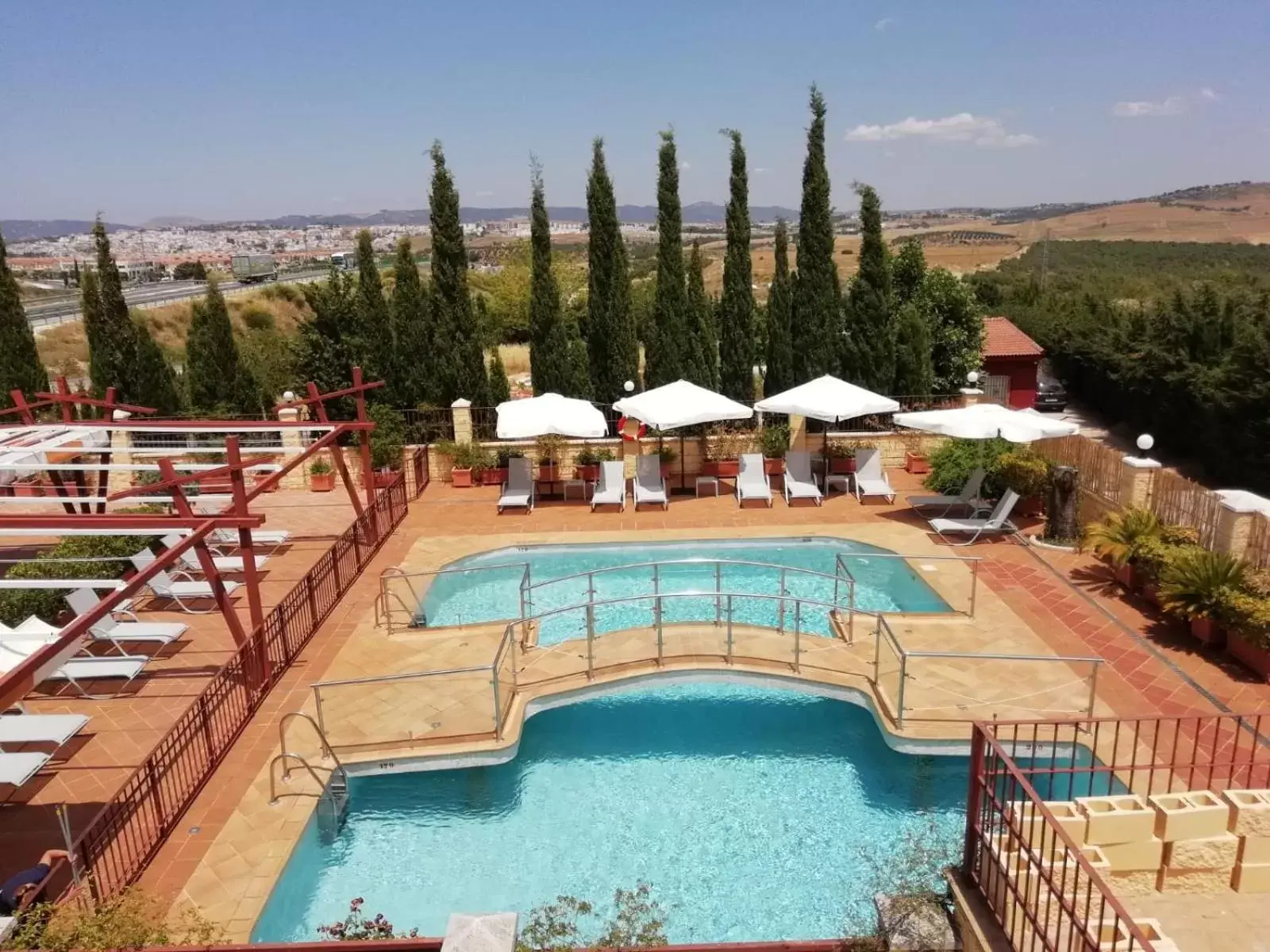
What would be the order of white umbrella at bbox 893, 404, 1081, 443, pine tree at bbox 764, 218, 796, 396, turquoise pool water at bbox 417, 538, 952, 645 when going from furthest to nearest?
1. pine tree at bbox 764, 218, 796, 396
2. white umbrella at bbox 893, 404, 1081, 443
3. turquoise pool water at bbox 417, 538, 952, 645

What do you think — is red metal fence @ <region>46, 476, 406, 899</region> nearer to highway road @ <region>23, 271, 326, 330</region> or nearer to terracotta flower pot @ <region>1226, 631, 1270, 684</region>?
terracotta flower pot @ <region>1226, 631, 1270, 684</region>

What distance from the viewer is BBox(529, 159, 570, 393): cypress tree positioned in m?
20.7

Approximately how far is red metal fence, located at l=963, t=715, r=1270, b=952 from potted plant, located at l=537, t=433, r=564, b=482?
34.5 feet

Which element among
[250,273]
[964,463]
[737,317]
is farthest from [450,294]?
[250,273]

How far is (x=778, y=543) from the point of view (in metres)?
14.0

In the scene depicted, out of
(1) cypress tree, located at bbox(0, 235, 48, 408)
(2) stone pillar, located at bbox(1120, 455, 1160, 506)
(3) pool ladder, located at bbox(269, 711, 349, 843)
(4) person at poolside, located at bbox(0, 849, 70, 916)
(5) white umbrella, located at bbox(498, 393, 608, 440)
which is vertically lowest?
(3) pool ladder, located at bbox(269, 711, 349, 843)

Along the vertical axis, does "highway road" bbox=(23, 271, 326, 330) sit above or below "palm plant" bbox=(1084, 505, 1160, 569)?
above

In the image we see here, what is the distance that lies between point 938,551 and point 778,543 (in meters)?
2.44

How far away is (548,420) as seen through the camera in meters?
15.0

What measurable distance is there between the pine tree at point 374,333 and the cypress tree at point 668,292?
6314 millimetres

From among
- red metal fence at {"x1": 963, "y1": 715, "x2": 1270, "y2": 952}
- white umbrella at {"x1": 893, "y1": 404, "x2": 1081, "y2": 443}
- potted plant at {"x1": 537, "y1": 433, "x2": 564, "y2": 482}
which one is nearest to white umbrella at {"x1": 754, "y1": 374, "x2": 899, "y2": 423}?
white umbrella at {"x1": 893, "y1": 404, "x2": 1081, "y2": 443}

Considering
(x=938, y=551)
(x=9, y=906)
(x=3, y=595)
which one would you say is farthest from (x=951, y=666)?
(x=3, y=595)

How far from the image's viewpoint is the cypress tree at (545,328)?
67.9ft

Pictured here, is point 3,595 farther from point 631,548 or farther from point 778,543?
point 778,543
